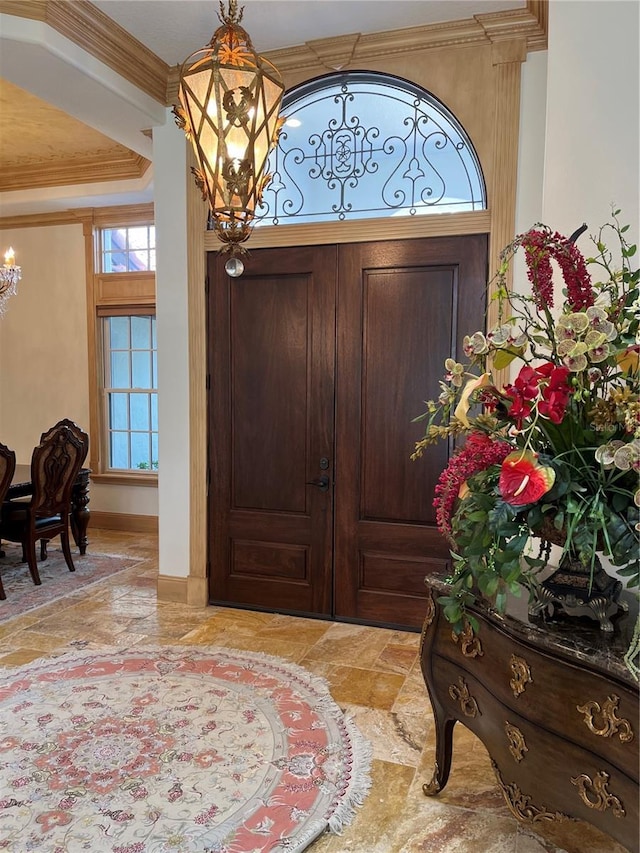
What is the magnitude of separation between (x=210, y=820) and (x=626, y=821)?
4.51 feet

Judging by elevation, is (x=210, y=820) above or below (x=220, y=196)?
below

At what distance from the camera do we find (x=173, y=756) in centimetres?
251

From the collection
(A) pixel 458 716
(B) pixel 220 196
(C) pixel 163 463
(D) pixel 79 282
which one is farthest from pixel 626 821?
(D) pixel 79 282

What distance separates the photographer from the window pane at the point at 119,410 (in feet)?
21.7

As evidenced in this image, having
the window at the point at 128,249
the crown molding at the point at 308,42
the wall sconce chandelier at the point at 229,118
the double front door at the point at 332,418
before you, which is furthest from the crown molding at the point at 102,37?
the window at the point at 128,249

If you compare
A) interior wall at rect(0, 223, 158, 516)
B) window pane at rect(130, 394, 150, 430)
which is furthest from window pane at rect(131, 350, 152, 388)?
interior wall at rect(0, 223, 158, 516)

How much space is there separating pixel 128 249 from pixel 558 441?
5952 mm

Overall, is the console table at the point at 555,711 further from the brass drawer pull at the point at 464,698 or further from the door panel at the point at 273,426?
the door panel at the point at 273,426

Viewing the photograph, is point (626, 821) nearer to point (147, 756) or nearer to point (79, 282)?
point (147, 756)

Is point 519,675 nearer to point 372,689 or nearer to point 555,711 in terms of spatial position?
point 555,711

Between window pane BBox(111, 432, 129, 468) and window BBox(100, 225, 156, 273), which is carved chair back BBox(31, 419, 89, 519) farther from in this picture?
window BBox(100, 225, 156, 273)

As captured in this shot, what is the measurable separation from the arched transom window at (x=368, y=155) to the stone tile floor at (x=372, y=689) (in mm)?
2594

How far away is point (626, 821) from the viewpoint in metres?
1.41

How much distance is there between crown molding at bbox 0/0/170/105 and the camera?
3.13 m
